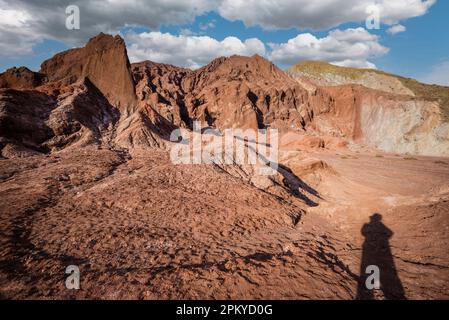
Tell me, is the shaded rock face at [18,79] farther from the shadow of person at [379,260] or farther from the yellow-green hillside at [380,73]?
the yellow-green hillside at [380,73]

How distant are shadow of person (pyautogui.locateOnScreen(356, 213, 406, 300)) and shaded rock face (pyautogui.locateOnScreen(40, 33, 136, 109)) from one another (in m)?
33.5

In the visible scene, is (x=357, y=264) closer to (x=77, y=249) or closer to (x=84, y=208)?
(x=77, y=249)

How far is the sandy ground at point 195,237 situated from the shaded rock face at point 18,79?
30.1 m

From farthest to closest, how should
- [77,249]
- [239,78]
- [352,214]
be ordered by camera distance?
[239,78], [352,214], [77,249]

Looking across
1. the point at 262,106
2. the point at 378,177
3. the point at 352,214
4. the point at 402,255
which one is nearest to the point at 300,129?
the point at 262,106

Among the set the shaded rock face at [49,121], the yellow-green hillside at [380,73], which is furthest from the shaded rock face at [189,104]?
the yellow-green hillside at [380,73]

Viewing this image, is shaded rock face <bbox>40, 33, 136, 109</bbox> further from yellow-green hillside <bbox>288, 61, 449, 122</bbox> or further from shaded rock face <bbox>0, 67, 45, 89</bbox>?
yellow-green hillside <bbox>288, 61, 449, 122</bbox>

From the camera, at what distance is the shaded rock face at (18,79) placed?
34406mm

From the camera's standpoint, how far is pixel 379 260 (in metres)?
6.11

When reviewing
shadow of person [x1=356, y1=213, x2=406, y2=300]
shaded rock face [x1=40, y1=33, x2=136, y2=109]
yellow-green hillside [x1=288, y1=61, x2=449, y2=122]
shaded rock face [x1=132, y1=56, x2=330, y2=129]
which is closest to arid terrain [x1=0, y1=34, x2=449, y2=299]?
shadow of person [x1=356, y1=213, x2=406, y2=300]

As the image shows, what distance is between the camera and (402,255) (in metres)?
6.24

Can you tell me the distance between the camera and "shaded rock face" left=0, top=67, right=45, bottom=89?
34.4 metres

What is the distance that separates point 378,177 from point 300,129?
2636 cm
